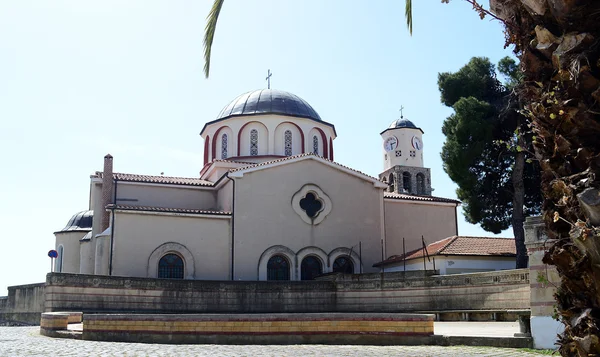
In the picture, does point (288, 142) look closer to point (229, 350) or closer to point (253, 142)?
point (253, 142)

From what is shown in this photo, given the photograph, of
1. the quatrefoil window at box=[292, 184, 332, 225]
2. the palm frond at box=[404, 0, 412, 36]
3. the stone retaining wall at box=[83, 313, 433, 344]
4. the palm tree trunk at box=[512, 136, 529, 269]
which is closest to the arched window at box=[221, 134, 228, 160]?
the quatrefoil window at box=[292, 184, 332, 225]

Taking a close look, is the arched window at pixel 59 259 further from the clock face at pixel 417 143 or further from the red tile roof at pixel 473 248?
the clock face at pixel 417 143

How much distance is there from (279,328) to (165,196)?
58.9 feet

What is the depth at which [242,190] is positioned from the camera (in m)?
27.3

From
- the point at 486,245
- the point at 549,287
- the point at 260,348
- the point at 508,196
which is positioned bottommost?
the point at 260,348

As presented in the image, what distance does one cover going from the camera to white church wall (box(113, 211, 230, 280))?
81.8ft

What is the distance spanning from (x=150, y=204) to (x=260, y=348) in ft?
61.1

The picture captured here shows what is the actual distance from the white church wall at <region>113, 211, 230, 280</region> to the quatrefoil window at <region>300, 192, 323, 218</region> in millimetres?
3885

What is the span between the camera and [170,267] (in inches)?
1009

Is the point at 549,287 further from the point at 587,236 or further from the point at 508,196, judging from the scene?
the point at 508,196

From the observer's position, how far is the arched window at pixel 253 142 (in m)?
32.2

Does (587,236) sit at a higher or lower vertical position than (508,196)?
lower

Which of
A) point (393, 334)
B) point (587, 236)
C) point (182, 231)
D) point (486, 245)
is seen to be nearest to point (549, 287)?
point (393, 334)

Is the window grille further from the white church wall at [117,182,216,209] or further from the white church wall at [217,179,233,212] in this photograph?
the white church wall at [117,182,216,209]
